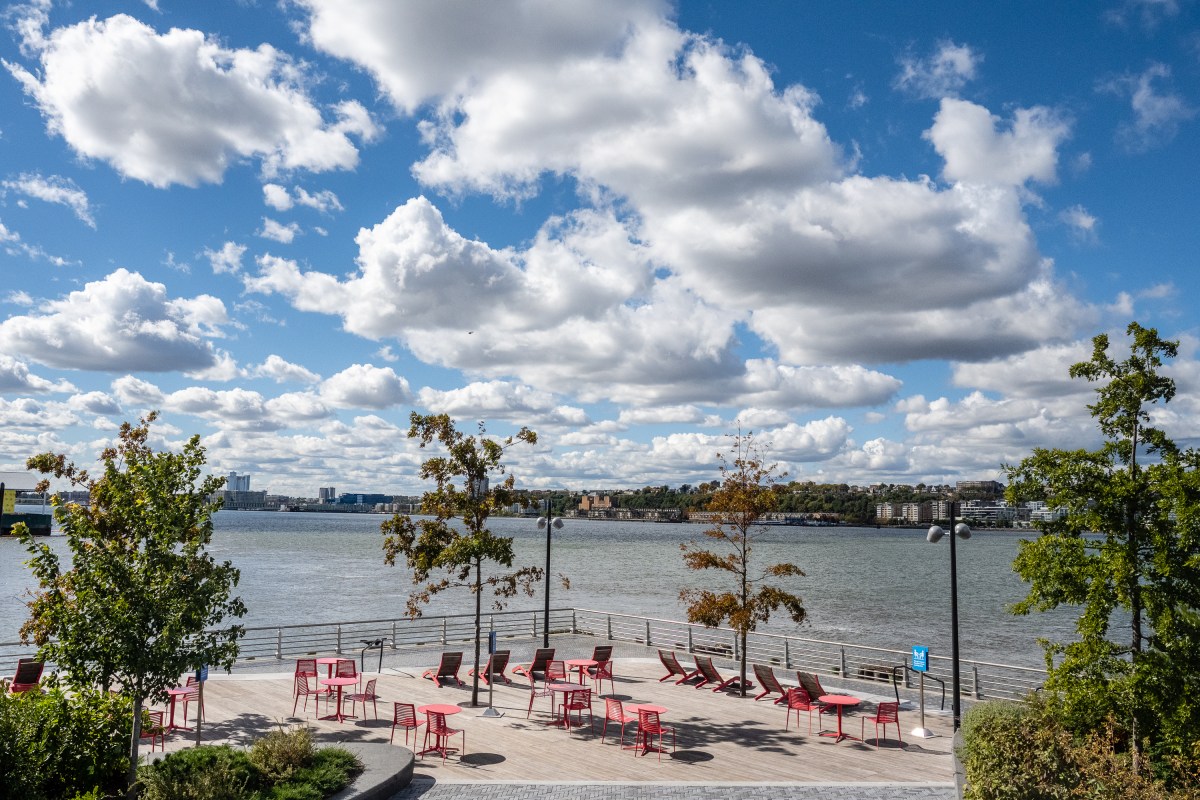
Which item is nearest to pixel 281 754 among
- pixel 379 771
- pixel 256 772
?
pixel 256 772

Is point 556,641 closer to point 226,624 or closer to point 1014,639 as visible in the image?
point 226,624

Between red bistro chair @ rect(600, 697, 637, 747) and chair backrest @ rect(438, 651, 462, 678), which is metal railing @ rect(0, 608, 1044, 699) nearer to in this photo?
chair backrest @ rect(438, 651, 462, 678)

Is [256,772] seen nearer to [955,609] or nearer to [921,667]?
[921,667]

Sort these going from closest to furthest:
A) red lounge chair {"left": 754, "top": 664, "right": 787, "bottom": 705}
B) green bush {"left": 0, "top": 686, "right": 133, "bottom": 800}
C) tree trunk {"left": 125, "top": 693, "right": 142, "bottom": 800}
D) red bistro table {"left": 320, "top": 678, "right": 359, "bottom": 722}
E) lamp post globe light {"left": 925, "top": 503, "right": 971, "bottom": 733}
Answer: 1. green bush {"left": 0, "top": 686, "right": 133, "bottom": 800}
2. tree trunk {"left": 125, "top": 693, "right": 142, "bottom": 800}
3. red bistro table {"left": 320, "top": 678, "right": 359, "bottom": 722}
4. lamp post globe light {"left": 925, "top": 503, "right": 971, "bottom": 733}
5. red lounge chair {"left": 754, "top": 664, "right": 787, "bottom": 705}

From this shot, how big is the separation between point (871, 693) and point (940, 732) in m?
3.80

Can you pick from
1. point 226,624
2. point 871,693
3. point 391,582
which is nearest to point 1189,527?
point 871,693

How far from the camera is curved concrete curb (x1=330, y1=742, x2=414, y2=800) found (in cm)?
1207

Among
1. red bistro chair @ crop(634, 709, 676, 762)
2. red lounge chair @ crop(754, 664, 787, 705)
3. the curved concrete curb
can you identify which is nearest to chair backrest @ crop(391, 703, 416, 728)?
the curved concrete curb

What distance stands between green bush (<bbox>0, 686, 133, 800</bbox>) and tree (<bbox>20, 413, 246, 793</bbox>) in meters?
0.26

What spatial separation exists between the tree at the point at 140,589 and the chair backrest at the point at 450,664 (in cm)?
948

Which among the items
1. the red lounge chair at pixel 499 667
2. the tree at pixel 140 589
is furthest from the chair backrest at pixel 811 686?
the tree at pixel 140 589

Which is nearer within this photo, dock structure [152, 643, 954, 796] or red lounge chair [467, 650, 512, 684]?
dock structure [152, 643, 954, 796]

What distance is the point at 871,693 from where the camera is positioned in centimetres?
2116

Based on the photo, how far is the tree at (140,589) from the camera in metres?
10.4
